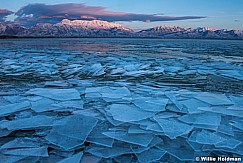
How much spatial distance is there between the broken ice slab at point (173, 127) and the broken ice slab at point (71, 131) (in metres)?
0.66

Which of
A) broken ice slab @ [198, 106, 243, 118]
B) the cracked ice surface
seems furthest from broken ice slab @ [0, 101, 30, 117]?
broken ice slab @ [198, 106, 243, 118]

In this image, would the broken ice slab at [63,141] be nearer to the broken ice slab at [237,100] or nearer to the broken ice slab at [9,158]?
the broken ice slab at [9,158]

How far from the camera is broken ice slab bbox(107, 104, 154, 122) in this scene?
7.48 feet

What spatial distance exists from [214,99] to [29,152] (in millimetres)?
2328

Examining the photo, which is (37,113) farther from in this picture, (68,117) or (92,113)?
(92,113)

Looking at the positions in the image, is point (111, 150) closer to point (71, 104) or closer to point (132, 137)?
point (132, 137)

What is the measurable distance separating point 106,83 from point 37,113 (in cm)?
167

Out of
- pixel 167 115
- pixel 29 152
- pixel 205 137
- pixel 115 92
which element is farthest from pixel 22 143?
pixel 115 92

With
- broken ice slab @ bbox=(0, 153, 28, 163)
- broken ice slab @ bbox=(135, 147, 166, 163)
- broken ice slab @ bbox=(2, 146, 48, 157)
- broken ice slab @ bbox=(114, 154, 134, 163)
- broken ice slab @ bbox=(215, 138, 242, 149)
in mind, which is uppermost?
broken ice slab @ bbox=(2, 146, 48, 157)

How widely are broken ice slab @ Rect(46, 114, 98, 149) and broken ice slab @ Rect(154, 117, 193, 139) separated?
0.66m

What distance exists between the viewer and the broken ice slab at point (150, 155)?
1638mm

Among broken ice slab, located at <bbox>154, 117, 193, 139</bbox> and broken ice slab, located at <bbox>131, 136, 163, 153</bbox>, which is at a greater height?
broken ice slab, located at <bbox>154, 117, 193, 139</bbox>

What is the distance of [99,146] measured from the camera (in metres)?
1.82

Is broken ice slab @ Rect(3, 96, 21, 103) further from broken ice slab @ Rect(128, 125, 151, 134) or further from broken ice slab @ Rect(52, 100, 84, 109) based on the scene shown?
broken ice slab @ Rect(128, 125, 151, 134)
